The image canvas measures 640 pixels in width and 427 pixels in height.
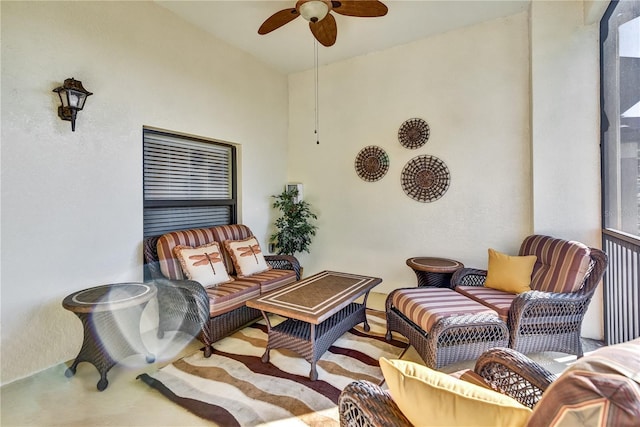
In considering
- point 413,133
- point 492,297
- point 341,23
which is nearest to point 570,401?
point 492,297

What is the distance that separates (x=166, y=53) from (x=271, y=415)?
3.47 metres

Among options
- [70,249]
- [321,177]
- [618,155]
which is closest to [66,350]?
[70,249]

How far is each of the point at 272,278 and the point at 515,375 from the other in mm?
2324

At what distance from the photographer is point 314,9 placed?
2.34 meters

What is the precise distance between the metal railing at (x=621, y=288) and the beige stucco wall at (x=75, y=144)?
13.7 feet

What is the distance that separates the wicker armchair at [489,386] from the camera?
0.94 m

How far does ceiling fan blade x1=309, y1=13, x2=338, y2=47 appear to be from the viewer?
2573mm

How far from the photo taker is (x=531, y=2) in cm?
297

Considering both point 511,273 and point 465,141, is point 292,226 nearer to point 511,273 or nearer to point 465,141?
point 465,141

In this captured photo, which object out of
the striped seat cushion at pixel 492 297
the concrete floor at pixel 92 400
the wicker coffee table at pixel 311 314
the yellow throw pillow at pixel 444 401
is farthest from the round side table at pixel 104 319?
the striped seat cushion at pixel 492 297

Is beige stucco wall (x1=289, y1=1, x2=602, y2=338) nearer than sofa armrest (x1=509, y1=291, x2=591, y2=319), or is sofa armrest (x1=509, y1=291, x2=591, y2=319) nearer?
sofa armrest (x1=509, y1=291, x2=591, y2=319)

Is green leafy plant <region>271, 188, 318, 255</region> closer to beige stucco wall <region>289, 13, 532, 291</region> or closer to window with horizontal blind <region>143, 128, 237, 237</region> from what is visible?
beige stucco wall <region>289, 13, 532, 291</region>

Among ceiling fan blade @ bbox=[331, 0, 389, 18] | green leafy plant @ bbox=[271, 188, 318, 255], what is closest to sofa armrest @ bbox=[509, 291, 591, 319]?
ceiling fan blade @ bbox=[331, 0, 389, 18]

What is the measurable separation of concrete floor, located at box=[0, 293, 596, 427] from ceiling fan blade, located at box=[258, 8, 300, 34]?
311 centimetres
